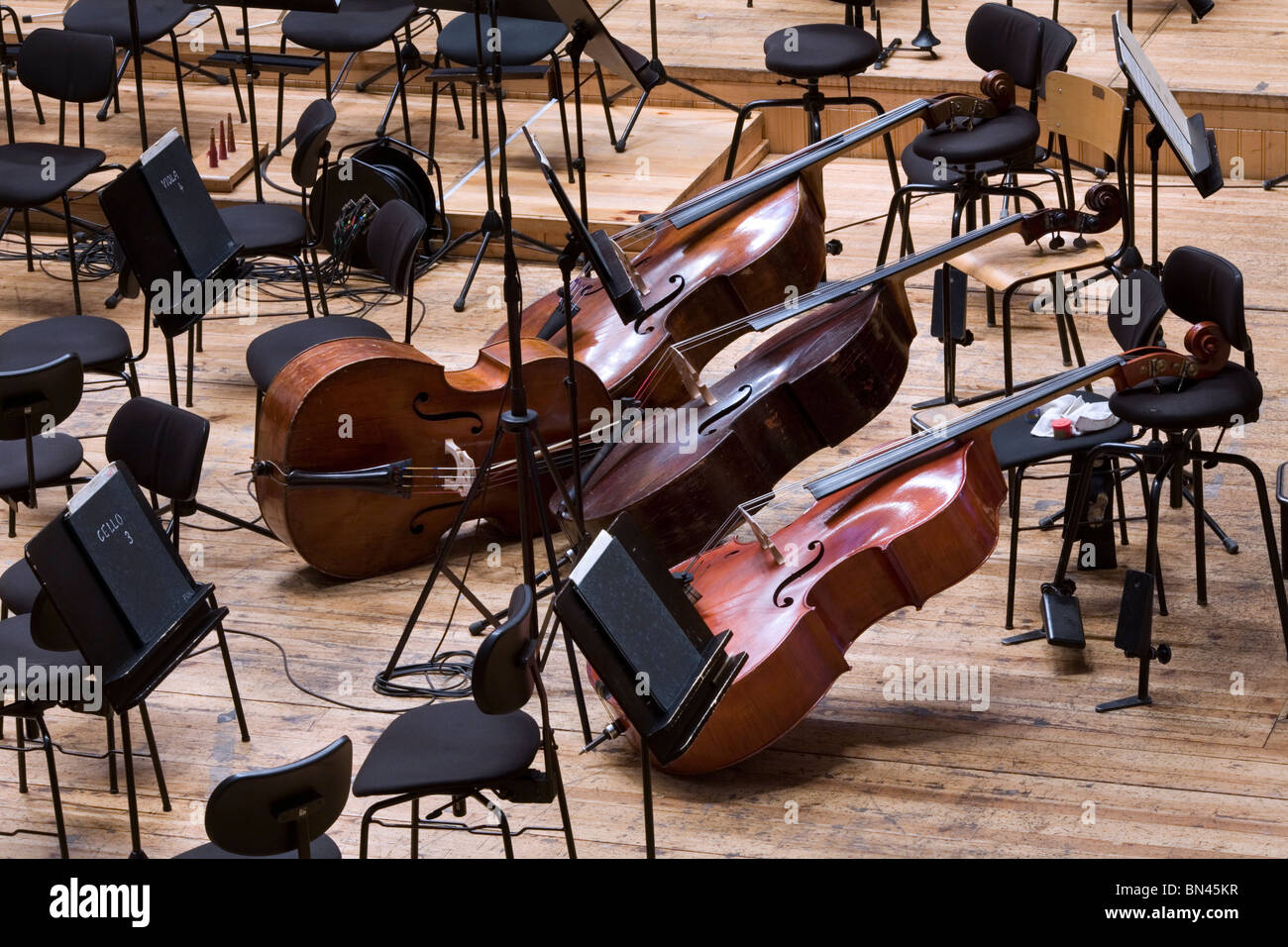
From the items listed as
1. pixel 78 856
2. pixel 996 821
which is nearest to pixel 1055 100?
pixel 996 821

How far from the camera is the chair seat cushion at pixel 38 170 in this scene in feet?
19.0

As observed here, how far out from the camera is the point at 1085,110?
5.09 metres

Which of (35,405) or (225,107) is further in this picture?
(225,107)

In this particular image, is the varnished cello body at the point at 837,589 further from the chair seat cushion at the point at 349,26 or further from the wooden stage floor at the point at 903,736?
the chair seat cushion at the point at 349,26

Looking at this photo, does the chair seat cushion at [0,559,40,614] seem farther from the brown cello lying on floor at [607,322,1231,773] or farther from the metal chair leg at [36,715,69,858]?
the brown cello lying on floor at [607,322,1231,773]

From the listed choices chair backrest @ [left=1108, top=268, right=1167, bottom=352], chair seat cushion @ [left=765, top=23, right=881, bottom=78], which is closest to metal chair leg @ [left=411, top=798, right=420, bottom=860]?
chair backrest @ [left=1108, top=268, right=1167, bottom=352]

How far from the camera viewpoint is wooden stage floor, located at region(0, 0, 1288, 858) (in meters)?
3.53

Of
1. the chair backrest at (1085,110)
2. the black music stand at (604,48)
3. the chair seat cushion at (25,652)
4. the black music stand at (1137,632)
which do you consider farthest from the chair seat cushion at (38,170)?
the black music stand at (1137,632)

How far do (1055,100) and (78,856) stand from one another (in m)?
3.43

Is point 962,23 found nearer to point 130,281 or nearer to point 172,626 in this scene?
point 130,281

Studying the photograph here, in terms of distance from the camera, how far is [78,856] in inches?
140

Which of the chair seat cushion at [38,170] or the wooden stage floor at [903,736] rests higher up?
the chair seat cushion at [38,170]

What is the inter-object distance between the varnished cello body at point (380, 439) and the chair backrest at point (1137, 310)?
129cm

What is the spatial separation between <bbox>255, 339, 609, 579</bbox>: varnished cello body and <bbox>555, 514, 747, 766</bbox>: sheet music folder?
120 cm
